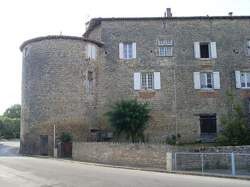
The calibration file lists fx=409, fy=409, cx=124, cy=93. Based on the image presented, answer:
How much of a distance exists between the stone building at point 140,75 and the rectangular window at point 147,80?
0.09 meters

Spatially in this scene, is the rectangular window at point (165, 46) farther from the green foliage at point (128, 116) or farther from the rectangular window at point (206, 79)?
the green foliage at point (128, 116)

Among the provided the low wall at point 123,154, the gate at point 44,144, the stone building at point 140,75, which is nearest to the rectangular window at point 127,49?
the stone building at point 140,75

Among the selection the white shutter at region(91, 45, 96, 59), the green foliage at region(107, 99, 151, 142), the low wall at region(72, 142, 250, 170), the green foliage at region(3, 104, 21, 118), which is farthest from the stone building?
the green foliage at region(3, 104, 21, 118)

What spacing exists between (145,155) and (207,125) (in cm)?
1265

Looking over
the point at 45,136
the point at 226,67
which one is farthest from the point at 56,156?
the point at 226,67

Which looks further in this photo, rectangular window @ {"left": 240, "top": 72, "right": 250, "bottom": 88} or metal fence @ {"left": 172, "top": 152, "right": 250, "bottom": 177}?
rectangular window @ {"left": 240, "top": 72, "right": 250, "bottom": 88}

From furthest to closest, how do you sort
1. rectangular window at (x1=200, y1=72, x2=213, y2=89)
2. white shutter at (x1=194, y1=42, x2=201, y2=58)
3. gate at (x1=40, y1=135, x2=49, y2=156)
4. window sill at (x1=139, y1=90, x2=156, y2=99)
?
white shutter at (x1=194, y1=42, x2=201, y2=58), rectangular window at (x1=200, y1=72, x2=213, y2=89), window sill at (x1=139, y1=90, x2=156, y2=99), gate at (x1=40, y1=135, x2=49, y2=156)

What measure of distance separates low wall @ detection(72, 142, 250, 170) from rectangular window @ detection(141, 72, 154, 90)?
9223 mm

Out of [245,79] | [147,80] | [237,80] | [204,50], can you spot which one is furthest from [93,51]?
[245,79]

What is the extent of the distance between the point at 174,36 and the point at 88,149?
13.8 metres

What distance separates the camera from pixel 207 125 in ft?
115

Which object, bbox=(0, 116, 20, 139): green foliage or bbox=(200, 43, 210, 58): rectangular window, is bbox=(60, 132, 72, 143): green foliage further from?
bbox=(0, 116, 20, 139): green foliage

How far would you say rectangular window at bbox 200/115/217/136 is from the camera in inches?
1363

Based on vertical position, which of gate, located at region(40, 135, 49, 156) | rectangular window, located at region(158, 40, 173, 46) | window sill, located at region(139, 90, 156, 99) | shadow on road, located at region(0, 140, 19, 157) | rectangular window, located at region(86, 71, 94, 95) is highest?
rectangular window, located at region(158, 40, 173, 46)
